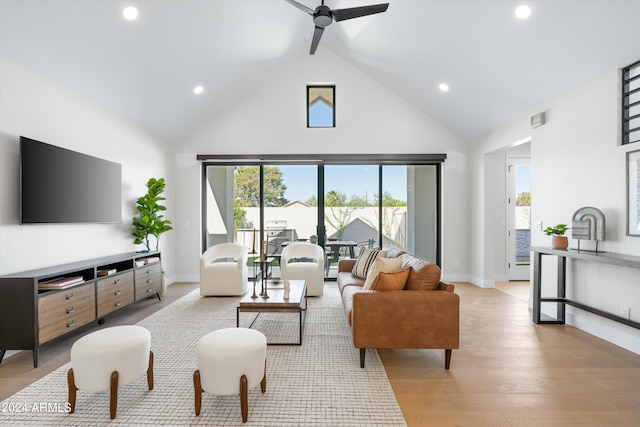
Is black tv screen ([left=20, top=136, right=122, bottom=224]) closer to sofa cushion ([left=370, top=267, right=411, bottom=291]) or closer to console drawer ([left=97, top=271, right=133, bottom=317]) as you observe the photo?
console drawer ([left=97, top=271, right=133, bottom=317])

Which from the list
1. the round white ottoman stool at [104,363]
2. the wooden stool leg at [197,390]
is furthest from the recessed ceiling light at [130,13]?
the wooden stool leg at [197,390]

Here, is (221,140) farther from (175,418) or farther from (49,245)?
(175,418)

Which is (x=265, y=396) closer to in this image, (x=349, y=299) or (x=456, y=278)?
(x=349, y=299)

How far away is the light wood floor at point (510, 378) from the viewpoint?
2098 millimetres

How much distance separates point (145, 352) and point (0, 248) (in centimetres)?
189

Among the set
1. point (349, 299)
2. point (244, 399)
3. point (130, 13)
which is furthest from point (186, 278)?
point (244, 399)

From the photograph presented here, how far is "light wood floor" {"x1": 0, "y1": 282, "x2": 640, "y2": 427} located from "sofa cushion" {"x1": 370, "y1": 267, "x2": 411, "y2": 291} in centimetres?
68

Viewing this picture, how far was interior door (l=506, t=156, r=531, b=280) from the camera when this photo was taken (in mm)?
6160

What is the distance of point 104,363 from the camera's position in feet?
6.72

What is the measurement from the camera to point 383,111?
6.25 metres

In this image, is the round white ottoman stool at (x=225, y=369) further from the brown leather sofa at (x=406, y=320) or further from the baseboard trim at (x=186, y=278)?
the baseboard trim at (x=186, y=278)

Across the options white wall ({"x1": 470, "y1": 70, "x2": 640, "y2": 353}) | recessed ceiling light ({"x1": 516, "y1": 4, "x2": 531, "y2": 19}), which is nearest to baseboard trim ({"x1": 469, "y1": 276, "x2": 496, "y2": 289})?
white wall ({"x1": 470, "y1": 70, "x2": 640, "y2": 353})

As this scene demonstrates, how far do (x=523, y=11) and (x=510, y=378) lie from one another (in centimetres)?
349

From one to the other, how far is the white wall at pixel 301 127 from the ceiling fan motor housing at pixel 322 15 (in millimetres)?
2914
